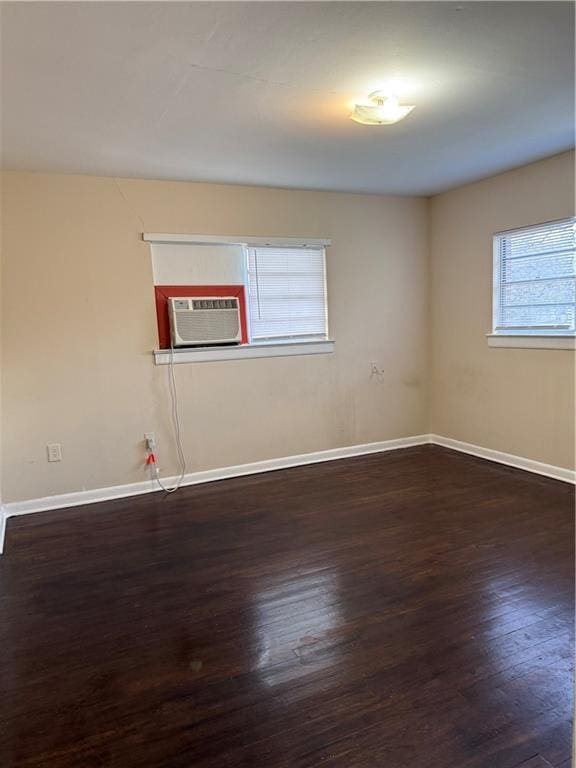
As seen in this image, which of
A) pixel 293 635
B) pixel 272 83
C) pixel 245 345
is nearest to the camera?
pixel 293 635

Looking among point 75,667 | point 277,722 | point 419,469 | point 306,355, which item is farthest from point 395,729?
point 306,355

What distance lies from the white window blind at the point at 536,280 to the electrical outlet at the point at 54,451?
12.0ft

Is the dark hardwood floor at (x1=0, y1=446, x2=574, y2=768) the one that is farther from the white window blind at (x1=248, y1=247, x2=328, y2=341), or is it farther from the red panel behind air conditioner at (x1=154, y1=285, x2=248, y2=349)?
the white window blind at (x1=248, y1=247, x2=328, y2=341)

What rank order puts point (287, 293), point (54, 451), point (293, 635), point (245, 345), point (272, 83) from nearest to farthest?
1. point (293, 635)
2. point (272, 83)
3. point (54, 451)
4. point (245, 345)
5. point (287, 293)

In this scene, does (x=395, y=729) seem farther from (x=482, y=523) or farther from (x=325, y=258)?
(x=325, y=258)

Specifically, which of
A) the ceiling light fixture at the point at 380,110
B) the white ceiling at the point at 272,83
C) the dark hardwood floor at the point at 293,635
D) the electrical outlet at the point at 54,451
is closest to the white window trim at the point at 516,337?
the white ceiling at the point at 272,83

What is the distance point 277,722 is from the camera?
1.54 metres

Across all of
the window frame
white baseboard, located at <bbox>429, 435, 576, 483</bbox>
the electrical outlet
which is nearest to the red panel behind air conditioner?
the window frame

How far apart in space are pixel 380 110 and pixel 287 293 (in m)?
2.01

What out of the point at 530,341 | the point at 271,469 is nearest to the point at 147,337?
the point at 271,469

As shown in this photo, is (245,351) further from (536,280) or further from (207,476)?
(536,280)

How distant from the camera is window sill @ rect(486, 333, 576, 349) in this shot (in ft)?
11.5

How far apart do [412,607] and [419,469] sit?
6.73 ft

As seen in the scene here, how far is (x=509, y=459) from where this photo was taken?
159 inches
